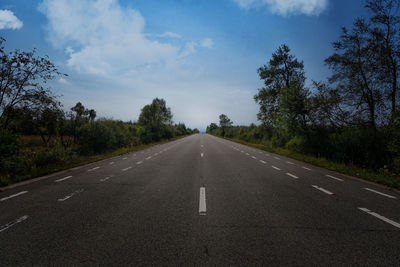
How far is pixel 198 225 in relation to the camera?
3.18 metres

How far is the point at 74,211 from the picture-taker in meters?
3.78

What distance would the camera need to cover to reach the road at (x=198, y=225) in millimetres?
2312

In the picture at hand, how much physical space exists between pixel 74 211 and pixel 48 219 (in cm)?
45

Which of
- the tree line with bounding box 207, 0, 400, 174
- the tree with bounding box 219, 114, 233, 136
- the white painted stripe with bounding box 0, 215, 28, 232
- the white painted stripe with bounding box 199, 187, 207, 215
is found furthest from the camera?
the tree with bounding box 219, 114, 233, 136

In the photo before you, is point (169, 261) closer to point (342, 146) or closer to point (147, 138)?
point (342, 146)

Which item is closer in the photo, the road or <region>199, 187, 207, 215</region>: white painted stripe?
the road

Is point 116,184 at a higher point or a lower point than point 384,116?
lower

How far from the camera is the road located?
2312mm

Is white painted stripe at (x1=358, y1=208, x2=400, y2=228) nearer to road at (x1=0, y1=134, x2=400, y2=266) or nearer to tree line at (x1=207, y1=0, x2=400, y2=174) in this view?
road at (x1=0, y1=134, x2=400, y2=266)

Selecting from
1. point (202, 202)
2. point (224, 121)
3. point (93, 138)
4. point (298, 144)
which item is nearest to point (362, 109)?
point (298, 144)

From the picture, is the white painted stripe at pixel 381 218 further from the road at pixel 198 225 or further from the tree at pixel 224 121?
the tree at pixel 224 121

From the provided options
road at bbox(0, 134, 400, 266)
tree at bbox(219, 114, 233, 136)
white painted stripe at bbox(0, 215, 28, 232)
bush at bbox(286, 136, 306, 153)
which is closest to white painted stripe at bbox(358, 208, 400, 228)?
road at bbox(0, 134, 400, 266)

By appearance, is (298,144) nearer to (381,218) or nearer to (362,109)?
(362,109)

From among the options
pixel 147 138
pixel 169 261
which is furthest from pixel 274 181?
pixel 147 138
